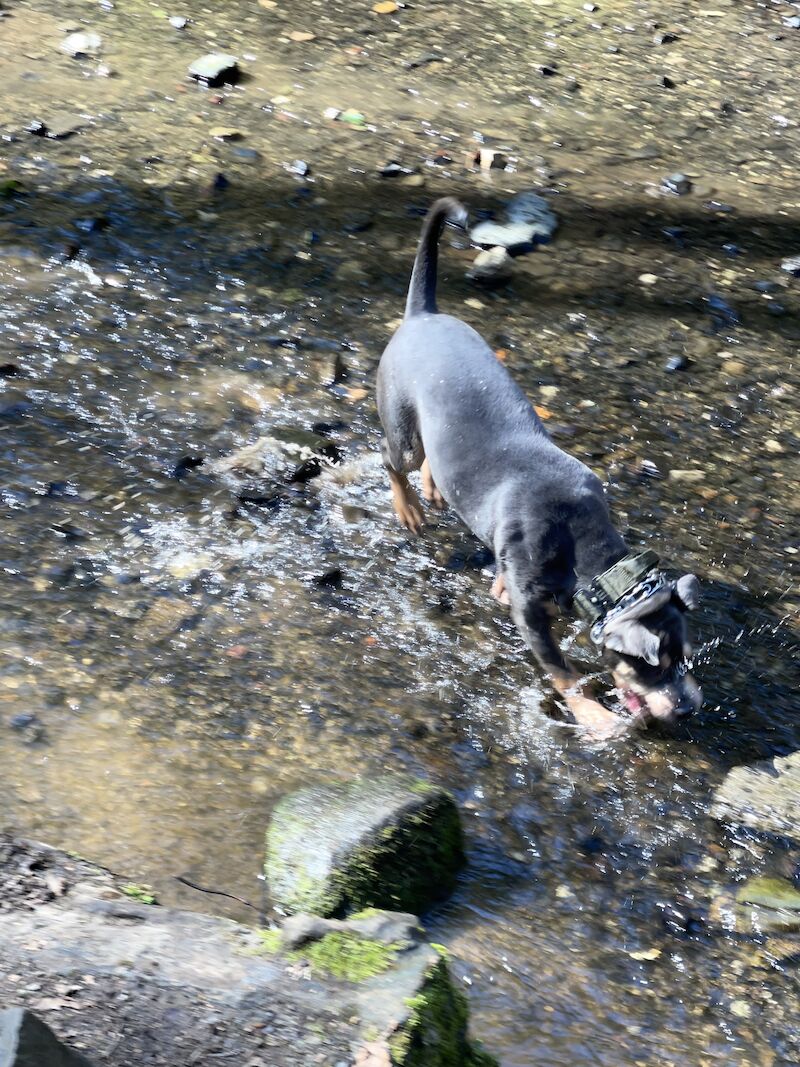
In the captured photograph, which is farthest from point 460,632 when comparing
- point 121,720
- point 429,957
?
point 429,957

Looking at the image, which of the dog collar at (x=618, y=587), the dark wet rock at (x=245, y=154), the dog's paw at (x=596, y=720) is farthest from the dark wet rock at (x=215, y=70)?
the dog's paw at (x=596, y=720)

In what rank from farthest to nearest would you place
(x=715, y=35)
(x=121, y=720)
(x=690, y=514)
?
(x=715, y=35)
(x=690, y=514)
(x=121, y=720)

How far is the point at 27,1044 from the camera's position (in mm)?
1982

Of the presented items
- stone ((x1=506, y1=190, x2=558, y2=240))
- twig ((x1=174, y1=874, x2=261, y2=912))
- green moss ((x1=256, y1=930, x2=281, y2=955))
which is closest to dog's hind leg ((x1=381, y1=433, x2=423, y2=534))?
twig ((x1=174, y1=874, x2=261, y2=912))

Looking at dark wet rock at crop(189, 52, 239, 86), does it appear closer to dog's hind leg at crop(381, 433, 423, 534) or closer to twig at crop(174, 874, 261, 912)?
dog's hind leg at crop(381, 433, 423, 534)

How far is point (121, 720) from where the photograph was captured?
3863mm

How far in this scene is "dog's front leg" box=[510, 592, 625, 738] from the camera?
13.7 feet

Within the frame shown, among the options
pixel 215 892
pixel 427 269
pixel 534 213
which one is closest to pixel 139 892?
pixel 215 892

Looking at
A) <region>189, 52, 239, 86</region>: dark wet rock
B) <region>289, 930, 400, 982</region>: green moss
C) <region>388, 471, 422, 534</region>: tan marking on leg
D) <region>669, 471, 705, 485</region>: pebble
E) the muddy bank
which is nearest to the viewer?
the muddy bank

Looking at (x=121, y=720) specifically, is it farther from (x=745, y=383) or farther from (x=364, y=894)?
(x=745, y=383)

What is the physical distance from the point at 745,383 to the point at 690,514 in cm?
124

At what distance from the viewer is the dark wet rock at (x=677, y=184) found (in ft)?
25.1

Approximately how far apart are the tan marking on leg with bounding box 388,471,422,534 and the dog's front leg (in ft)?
2.91

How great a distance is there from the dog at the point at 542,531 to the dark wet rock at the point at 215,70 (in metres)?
4.03
